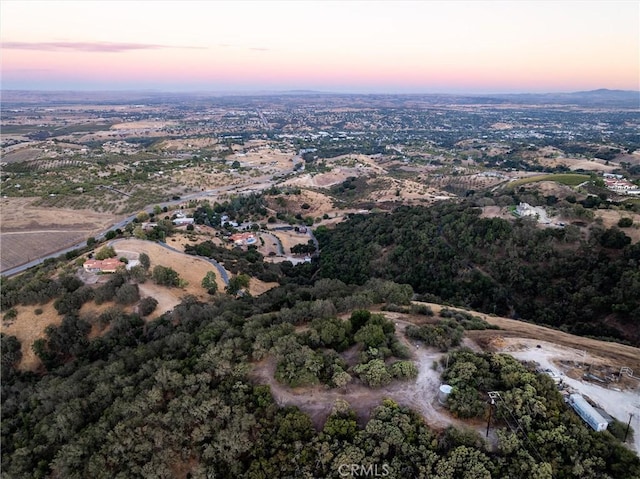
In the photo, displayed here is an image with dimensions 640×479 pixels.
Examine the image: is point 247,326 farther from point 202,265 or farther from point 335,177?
point 335,177

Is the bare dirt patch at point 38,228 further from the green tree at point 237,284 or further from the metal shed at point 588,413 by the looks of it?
the metal shed at point 588,413

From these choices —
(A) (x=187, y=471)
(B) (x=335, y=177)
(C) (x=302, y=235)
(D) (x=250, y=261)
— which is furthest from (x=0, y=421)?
(B) (x=335, y=177)

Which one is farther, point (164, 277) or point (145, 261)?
point (145, 261)

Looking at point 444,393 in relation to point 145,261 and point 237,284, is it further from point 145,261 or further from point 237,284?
point 145,261

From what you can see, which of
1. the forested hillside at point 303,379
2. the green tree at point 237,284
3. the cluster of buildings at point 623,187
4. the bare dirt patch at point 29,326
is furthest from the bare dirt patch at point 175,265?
the cluster of buildings at point 623,187

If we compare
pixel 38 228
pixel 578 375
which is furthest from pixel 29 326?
pixel 38 228

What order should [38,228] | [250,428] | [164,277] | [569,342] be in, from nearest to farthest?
[250,428] → [569,342] → [164,277] → [38,228]
